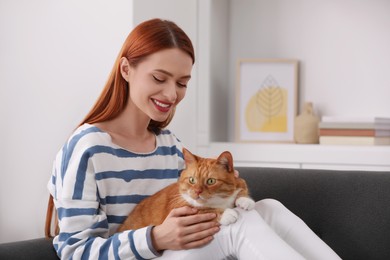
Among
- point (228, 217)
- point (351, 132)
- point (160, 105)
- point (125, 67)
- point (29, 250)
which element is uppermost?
point (125, 67)

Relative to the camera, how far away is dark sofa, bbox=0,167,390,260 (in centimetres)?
192

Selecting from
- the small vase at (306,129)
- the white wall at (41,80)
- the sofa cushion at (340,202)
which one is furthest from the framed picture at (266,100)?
the sofa cushion at (340,202)

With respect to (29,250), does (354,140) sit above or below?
above

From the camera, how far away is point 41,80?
8.65 ft

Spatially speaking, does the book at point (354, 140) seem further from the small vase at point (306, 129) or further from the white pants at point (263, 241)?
the white pants at point (263, 241)

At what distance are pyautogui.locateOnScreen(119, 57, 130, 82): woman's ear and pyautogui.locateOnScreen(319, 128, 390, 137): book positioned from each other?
4.82ft

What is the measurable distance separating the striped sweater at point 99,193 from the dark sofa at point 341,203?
1.35ft

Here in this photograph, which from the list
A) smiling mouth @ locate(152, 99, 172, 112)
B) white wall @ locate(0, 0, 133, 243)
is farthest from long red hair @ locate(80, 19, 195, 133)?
white wall @ locate(0, 0, 133, 243)

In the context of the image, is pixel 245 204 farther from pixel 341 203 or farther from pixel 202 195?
pixel 341 203

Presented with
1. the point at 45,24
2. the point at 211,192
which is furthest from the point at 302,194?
the point at 45,24

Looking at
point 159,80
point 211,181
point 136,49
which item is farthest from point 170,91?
point 211,181

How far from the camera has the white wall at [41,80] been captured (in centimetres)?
259

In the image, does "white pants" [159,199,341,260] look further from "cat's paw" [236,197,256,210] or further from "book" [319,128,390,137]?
"book" [319,128,390,137]

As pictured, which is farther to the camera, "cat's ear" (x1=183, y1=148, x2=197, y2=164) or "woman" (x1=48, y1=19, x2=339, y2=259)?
"cat's ear" (x1=183, y1=148, x2=197, y2=164)
